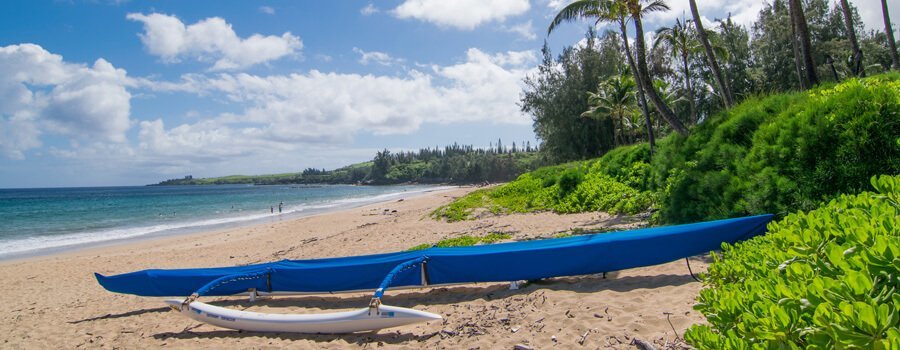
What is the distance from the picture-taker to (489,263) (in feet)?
19.4

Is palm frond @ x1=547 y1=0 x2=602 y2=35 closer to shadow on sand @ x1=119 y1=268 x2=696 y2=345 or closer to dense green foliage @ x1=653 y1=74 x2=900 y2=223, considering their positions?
dense green foliage @ x1=653 y1=74 x2=900 y2=223

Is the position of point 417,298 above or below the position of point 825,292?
below

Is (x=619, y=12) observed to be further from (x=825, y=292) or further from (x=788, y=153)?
(x=825, y=292)

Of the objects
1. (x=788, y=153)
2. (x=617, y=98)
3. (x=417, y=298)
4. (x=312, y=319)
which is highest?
(x=617, y=98)

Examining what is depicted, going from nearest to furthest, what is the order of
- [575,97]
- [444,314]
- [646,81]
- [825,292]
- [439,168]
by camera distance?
[825,292]
[444,314]
[646,81]
[575,97]
[439,168]

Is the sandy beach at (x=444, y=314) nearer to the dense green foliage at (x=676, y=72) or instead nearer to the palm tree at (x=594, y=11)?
the palm tree at (x=594, y=11)

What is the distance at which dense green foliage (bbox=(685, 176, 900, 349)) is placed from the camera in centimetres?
139

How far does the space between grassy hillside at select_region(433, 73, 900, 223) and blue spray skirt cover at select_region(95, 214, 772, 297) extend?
0.94m

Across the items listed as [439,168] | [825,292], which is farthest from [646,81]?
[439,168]

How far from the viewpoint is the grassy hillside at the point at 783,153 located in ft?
16.7

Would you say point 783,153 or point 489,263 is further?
point 783,153

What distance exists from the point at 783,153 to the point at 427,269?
200 inches

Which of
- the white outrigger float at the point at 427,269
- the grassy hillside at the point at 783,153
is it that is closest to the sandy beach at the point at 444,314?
the white outrigger float at the point at 427,269

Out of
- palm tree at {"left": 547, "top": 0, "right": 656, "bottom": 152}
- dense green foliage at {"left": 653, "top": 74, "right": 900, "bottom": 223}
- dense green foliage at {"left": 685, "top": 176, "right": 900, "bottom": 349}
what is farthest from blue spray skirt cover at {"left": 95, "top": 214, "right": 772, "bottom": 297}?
palm tree at {"left": 547, "top": 0, "right": 656, "bottom": 152}
